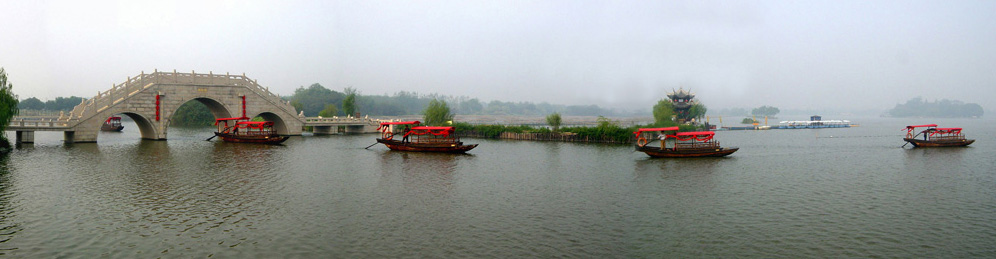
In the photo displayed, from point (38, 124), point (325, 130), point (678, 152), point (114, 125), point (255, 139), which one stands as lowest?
point (678, 152)

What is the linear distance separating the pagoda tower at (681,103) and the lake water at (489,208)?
51.3 meters

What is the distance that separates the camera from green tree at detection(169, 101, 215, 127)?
83.6m

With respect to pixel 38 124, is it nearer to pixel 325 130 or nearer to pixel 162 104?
pixel 162 104

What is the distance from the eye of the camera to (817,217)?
16297 millimetres

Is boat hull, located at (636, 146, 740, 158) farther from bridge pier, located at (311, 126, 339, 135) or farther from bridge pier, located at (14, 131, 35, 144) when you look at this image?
bridge pier, located at (14, 131, 35, 144)

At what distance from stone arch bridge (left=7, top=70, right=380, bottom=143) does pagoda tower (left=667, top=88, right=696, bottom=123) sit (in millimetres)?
49656

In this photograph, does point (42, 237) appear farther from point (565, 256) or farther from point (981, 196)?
point (981, 196)

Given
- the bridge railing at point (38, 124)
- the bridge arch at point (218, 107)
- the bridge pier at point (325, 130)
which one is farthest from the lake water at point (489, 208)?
the bridge pier at point (325, 130)

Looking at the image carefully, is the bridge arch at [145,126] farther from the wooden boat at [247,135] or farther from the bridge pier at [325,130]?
the bridge pier at [325,130]

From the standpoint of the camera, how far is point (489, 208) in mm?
17391

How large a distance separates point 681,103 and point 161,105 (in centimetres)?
6264

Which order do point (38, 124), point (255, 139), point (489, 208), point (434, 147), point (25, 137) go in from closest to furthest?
1. point (489, 208)
2. point (434, 147)
3. point (38, 124)
4. point (25, 137)
5. point (255, 139)

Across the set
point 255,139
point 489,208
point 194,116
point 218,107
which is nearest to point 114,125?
point 218,107

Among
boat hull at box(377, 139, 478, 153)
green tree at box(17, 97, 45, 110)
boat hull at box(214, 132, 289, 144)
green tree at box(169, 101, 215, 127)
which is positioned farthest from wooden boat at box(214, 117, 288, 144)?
green tree at box(17, 97, 45, 110)
